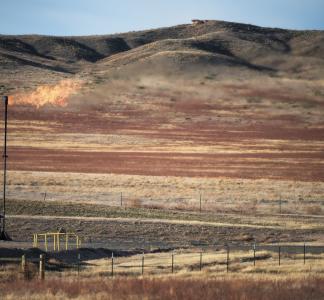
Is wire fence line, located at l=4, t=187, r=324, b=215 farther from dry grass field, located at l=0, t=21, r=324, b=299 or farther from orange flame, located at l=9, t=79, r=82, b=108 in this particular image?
orange flame, located at l=9, t=79, r=82, b=108

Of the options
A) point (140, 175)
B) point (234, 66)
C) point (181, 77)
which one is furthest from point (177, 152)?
point (234, 66)

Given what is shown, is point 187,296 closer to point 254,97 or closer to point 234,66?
point 254,97

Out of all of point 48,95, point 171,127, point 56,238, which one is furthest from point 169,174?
point 48,95

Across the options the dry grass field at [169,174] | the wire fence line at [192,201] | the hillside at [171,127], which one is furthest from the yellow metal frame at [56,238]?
the hillside at [171,127]

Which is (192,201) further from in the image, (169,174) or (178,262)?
(178,262)

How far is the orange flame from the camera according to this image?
13788 centimetres

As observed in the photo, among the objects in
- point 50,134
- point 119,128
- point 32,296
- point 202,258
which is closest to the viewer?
point 32,296

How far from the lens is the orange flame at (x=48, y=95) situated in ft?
452

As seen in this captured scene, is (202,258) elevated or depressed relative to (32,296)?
depressed

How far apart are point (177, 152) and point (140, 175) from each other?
24.2 metres

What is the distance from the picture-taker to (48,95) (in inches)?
5768

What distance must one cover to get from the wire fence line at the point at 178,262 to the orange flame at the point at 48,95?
108551 millimetres

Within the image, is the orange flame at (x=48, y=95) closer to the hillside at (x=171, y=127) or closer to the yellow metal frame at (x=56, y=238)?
the hillside at (x=171, y=127)

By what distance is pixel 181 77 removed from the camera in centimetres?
16788
